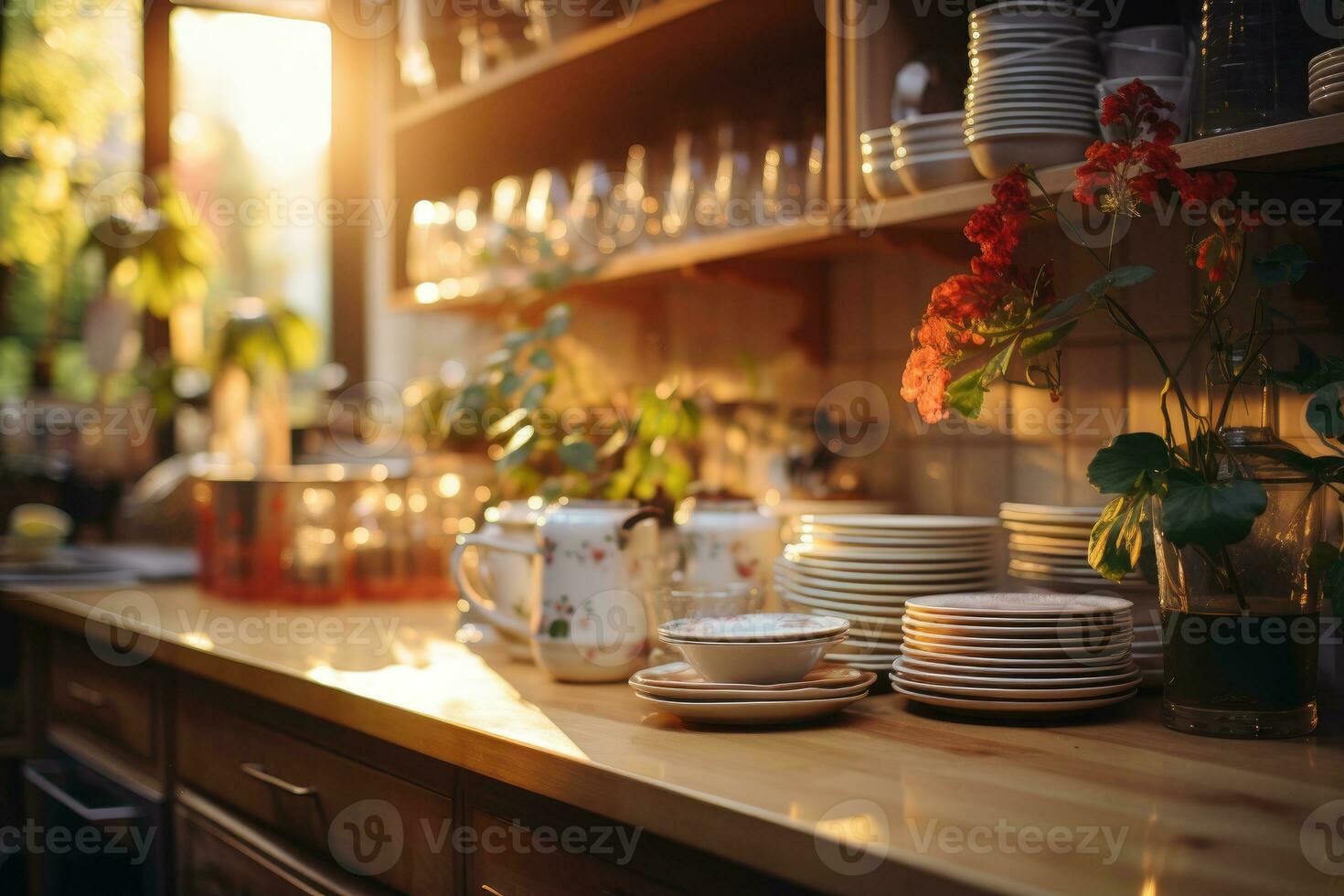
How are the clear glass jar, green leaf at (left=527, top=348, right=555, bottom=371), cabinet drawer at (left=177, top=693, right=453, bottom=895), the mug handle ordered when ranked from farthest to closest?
green leaf at (left=527, top=348, right=555, bottom=371) < the mug handle < cabinet drawer at (left=177, top=693, right=453, bottom=895) < the clear glass jar

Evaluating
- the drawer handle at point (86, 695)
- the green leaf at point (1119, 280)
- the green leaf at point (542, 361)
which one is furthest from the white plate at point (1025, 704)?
the drawer handle at point (86, 695)

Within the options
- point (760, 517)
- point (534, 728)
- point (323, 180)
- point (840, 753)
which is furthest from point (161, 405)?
point (840, 753)

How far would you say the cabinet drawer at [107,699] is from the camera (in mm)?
1657

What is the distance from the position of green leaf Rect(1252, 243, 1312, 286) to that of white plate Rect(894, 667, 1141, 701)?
0.35 meters

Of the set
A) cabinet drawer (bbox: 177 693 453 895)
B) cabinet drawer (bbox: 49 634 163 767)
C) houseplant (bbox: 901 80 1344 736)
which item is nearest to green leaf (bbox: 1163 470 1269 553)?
houseplant (bbox: 901 80 1344 736)

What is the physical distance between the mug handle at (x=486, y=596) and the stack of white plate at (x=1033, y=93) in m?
0.62

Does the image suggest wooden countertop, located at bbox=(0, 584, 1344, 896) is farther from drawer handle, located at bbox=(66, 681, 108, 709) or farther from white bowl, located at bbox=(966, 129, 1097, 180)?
drawer handle, located at bbox=(66, 681, 108, 709)

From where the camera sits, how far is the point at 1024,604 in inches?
42.9

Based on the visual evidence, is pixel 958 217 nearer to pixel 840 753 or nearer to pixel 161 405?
pixel 840 753

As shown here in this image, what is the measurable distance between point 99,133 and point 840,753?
119 inches

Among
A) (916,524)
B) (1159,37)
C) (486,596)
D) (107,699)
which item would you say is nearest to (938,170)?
(1159,37)

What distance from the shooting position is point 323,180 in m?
3.07

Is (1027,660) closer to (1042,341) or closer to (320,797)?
(1042,341)

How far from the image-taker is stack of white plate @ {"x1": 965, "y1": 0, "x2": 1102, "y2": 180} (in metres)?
1.13
